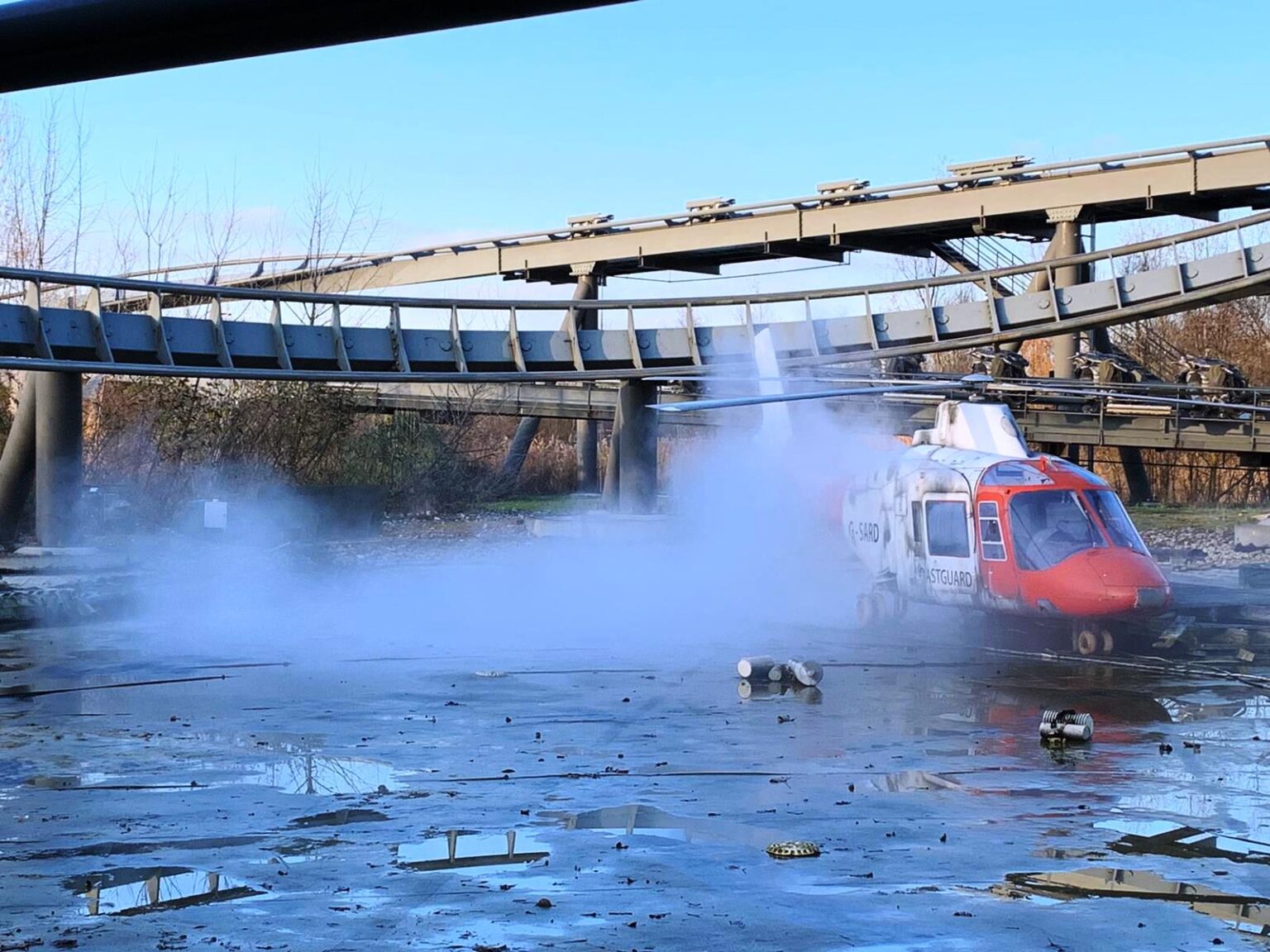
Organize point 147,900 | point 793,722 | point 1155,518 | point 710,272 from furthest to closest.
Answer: point 710,272, point 1155,518, point 793,722, point 147,900

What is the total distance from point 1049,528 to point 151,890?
43.0 ft

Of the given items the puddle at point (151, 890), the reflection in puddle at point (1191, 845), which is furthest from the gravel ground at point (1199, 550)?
the puddle at point (151, 890)

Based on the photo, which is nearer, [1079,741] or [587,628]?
[1079,741]

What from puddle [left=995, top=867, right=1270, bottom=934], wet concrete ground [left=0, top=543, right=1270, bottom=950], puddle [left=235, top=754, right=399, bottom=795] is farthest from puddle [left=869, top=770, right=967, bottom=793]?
puddle [left=235, top=754, right=399, bottom=795]

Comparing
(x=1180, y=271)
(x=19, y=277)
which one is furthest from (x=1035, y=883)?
(x=1180, y=271)

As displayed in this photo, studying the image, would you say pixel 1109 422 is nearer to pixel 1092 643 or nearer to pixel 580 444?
pixel 580 444

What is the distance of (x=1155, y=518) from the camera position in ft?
132

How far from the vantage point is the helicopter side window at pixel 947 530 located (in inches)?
767

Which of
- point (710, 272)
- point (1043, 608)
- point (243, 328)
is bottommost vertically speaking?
point (1043, 608)

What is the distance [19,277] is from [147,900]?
1646cm

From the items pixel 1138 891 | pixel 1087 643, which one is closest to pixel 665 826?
pixel 1138 891

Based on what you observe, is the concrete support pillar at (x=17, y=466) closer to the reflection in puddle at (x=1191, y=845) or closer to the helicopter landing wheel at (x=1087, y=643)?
the helicopter landing wheel at (x=1087, y=643)

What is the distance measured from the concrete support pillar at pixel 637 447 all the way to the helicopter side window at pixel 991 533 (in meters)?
10.3

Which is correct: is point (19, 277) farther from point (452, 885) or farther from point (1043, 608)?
point (452, 885)
